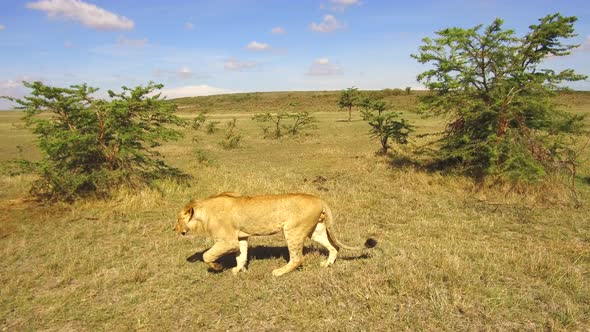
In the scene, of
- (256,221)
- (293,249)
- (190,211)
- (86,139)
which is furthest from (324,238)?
(86,139)

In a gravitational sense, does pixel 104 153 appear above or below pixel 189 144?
above

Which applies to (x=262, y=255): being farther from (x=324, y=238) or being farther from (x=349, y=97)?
(x=349, y=97)

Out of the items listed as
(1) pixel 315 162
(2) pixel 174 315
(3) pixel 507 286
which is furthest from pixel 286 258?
(1) pixel 315 162

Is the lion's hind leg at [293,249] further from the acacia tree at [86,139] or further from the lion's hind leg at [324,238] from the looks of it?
the acacia tree at [86,139]

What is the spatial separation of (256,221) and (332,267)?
1.47 meters

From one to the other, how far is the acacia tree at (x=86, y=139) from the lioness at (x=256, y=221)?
6.12 m

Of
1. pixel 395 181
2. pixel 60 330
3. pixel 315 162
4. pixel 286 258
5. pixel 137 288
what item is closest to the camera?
pixel 60 330

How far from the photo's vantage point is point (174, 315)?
5.25 m

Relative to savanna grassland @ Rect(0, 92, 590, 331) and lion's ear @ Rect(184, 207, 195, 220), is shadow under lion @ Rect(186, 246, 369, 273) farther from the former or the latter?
lion's ear @ Rect(184, 207, 195, 220)

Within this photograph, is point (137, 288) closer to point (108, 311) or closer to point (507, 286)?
point (108, 311)

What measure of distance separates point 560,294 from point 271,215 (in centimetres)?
417

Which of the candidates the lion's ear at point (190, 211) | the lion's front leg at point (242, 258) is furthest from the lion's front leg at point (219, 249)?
the lion's ear at point (190, 211)

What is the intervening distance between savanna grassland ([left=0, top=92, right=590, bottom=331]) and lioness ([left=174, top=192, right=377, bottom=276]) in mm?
489

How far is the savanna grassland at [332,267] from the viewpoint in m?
5.04
